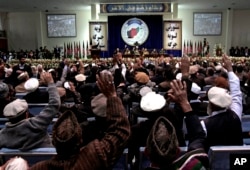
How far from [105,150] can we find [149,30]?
616 inches

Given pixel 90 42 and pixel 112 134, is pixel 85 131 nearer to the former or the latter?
pixel 112 134

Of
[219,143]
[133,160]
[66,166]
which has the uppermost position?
[66,166]

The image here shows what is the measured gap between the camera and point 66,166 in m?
1.35

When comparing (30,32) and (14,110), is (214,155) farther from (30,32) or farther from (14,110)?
(30,32)

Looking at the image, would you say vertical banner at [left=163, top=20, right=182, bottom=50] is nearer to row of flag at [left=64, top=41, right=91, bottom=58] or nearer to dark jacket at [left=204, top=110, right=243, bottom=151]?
row of flag at [left=64, top=41, right=91, bottom=58]

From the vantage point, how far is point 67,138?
1345 mm

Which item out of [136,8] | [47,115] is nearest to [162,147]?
[47,115]

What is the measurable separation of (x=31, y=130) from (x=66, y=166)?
1051mm

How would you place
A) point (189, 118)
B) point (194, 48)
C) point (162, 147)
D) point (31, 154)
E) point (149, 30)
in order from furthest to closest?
point (194, 48) → point (149, 30) → point (31, 154) → point (189, 118) → point (162, 147)

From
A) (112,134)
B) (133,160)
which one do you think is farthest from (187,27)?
(112,134)

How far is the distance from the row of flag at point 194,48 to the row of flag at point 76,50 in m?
5.00

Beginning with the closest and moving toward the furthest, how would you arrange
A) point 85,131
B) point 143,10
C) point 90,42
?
point 85,131
point 143,10
point 90,42

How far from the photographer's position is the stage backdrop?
53.8 ft

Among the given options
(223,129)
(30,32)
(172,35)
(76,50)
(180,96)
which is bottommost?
(223,129)
